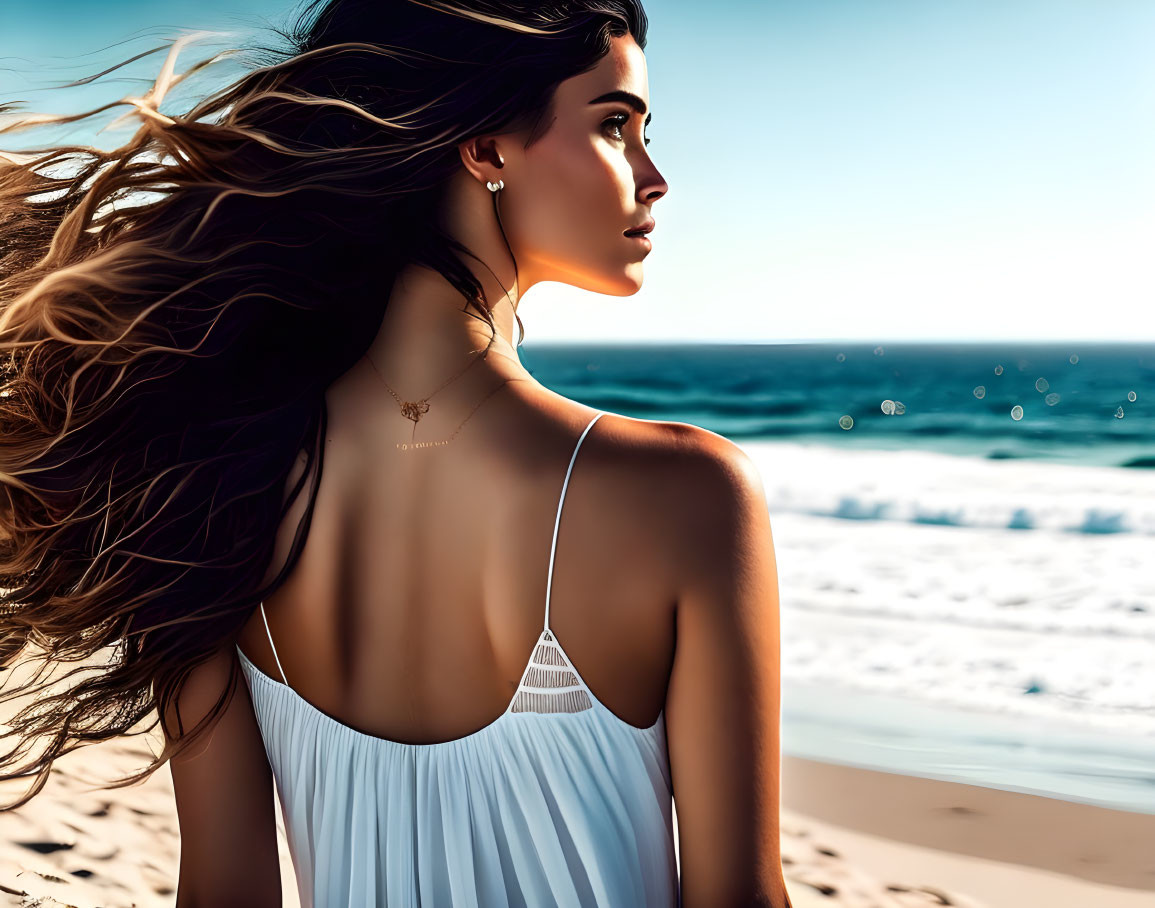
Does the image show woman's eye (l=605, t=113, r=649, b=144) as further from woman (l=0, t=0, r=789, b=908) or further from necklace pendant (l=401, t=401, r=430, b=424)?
necklace pendant (l=401, t=401, r=430, b=424)

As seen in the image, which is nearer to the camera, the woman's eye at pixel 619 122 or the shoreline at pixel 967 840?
the woman's eye at pixel 619 122

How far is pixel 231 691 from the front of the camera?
3.97 feet

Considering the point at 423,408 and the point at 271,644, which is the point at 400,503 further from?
the point at 271,644

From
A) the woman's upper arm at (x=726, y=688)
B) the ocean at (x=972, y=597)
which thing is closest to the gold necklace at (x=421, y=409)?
the woman's upper arm at (x=726, y=688)

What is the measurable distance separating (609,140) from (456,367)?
0.33m

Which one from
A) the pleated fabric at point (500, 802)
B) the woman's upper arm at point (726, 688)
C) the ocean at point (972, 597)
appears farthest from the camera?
the ocean at point (972, 597)

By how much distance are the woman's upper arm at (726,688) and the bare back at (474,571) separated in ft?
0.09

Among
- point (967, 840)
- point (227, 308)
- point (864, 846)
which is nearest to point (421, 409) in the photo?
point (227, 308)

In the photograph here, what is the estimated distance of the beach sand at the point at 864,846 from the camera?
127 inches

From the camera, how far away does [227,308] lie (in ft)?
3.80

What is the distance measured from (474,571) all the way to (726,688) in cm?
28

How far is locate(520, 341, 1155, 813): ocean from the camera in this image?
4.58 metres

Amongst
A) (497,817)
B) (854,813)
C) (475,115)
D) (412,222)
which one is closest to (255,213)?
(412,222)

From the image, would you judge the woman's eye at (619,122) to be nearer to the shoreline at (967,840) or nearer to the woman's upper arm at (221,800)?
the woman's upper arm at (221,800)
